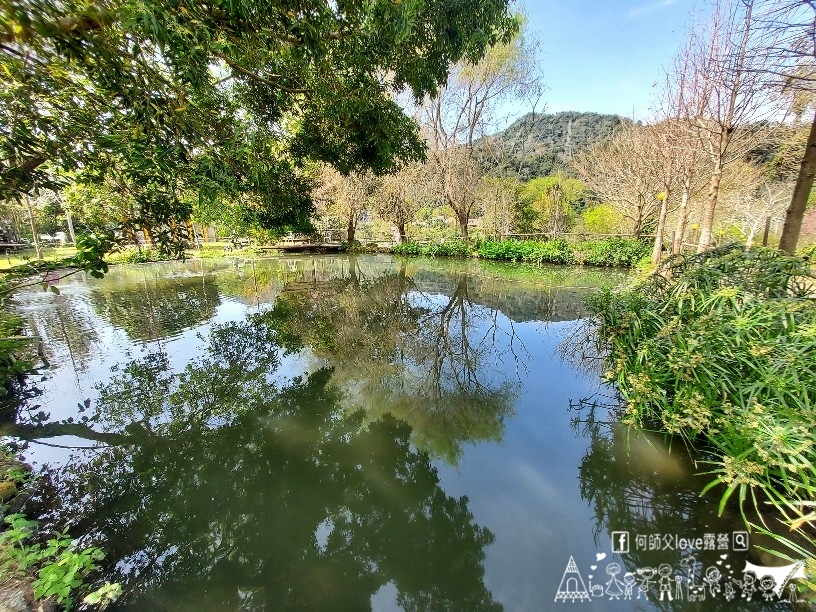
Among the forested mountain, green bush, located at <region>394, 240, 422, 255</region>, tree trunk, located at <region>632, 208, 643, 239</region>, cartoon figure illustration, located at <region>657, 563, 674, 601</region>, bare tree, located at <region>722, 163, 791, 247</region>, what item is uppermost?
the forested mountain

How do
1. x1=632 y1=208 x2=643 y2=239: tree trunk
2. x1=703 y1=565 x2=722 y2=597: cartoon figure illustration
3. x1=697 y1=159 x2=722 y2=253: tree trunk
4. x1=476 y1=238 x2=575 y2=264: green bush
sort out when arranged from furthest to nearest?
1. x1=476 y1=238 x2=575 y2=264: green bush
2. x1=632 y1=208 x2=643 y2=239: tree trunk
3. x1=697 y1=159 x2=722 y2=253: tree trunk
4. x1=703 y1=565 x2=722 y2=597: cartoon figure illustration

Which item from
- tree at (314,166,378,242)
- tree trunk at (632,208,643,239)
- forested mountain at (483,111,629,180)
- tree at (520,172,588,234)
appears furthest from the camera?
tree at (520,172,588,234)

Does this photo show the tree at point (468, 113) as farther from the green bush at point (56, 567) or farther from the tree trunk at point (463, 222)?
the green bush at point (56, 567)

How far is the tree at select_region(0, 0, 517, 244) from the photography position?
2.02m

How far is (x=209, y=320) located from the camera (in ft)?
23.6

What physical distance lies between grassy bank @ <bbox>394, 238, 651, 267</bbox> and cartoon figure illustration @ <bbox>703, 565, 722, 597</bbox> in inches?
530

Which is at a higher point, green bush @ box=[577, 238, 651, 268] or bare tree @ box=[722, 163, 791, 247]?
bare tree @ box=[722, 163, 791, 247]

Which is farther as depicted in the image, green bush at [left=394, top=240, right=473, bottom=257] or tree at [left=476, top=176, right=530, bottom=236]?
tree at [left=476, top=176, right=530, bottom=236]

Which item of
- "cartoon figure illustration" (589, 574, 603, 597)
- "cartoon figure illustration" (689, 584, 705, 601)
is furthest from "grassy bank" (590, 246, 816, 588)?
"cartoon figure illustration" (589, 574, 603, 597)

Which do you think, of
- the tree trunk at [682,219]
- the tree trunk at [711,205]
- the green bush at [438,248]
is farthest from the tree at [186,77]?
the green bush at [438,248]

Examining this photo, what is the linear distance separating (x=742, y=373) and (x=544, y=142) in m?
35.4

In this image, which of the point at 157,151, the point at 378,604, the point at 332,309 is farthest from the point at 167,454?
the point at 332,309

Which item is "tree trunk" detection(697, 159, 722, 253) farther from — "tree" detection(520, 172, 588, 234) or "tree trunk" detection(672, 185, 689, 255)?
"tree" detection(520, 172, 588, 234)

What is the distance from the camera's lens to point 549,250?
15.2 m
